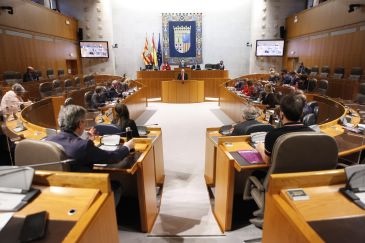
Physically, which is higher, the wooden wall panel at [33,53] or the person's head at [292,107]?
the wooden wall panel at [33,53]

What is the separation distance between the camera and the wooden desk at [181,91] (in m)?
10.0

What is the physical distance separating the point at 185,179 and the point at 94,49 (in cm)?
1091

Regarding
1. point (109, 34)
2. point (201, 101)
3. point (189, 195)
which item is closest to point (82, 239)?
point (189, 195)

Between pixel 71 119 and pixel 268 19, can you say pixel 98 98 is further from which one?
pixel 268 19

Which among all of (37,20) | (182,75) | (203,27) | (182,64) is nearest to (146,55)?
(182,64)

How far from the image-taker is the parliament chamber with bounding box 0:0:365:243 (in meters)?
1.36

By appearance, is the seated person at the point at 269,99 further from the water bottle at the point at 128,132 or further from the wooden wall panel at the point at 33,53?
the wooden wall panel at the point at 33,53

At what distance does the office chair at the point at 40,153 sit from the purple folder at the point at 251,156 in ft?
4.86

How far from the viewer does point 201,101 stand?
10.4m

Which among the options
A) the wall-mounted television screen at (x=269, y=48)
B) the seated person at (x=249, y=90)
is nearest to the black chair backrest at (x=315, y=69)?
the wall-mounted television screen at (x=269, y=48)

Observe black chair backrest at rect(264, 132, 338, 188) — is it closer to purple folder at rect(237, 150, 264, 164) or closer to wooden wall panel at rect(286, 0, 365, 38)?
purple folder at rect(237, 150, 264, 164)

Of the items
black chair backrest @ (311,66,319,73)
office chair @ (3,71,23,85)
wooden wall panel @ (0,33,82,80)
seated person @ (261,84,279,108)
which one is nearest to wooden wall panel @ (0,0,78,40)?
wooden wall panel @ (0,33,82,80)

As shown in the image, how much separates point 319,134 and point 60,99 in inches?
235

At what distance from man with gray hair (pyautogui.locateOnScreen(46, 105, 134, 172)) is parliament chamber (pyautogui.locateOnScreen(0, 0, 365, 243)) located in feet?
0.05
